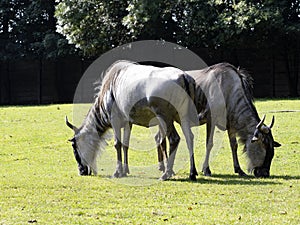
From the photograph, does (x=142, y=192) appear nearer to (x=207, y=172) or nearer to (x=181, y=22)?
(x=207, y=172)

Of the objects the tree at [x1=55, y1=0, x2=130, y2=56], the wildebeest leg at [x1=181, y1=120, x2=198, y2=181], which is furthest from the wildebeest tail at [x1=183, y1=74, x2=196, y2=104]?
the tree at [x1=55, y1=0, x2=130, y2=56]

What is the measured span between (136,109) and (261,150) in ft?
7.48

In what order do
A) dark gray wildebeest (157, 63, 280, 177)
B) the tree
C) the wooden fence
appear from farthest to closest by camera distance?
the wooden fence
the tree
dark gray wildebeest (157, 63, 280, 177)

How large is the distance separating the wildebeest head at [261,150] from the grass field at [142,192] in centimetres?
22

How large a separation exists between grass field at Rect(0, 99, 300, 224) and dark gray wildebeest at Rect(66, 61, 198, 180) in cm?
51

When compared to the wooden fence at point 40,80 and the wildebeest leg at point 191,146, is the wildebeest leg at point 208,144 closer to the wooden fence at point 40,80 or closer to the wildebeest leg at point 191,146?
the wildebeest leg at point 191,146

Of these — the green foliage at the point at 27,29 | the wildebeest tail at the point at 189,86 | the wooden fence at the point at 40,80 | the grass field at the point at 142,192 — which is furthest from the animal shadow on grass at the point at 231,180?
the wooden fence at the point at 40,80

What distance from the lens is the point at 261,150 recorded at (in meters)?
10.5

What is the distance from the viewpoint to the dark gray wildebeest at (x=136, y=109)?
405 inches

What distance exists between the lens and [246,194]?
8664 mm

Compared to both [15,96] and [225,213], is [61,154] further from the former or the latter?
[15,96]

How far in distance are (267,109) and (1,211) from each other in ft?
48.0

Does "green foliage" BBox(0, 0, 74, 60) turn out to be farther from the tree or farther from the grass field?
the grass field

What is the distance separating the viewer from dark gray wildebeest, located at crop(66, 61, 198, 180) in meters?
10.3
